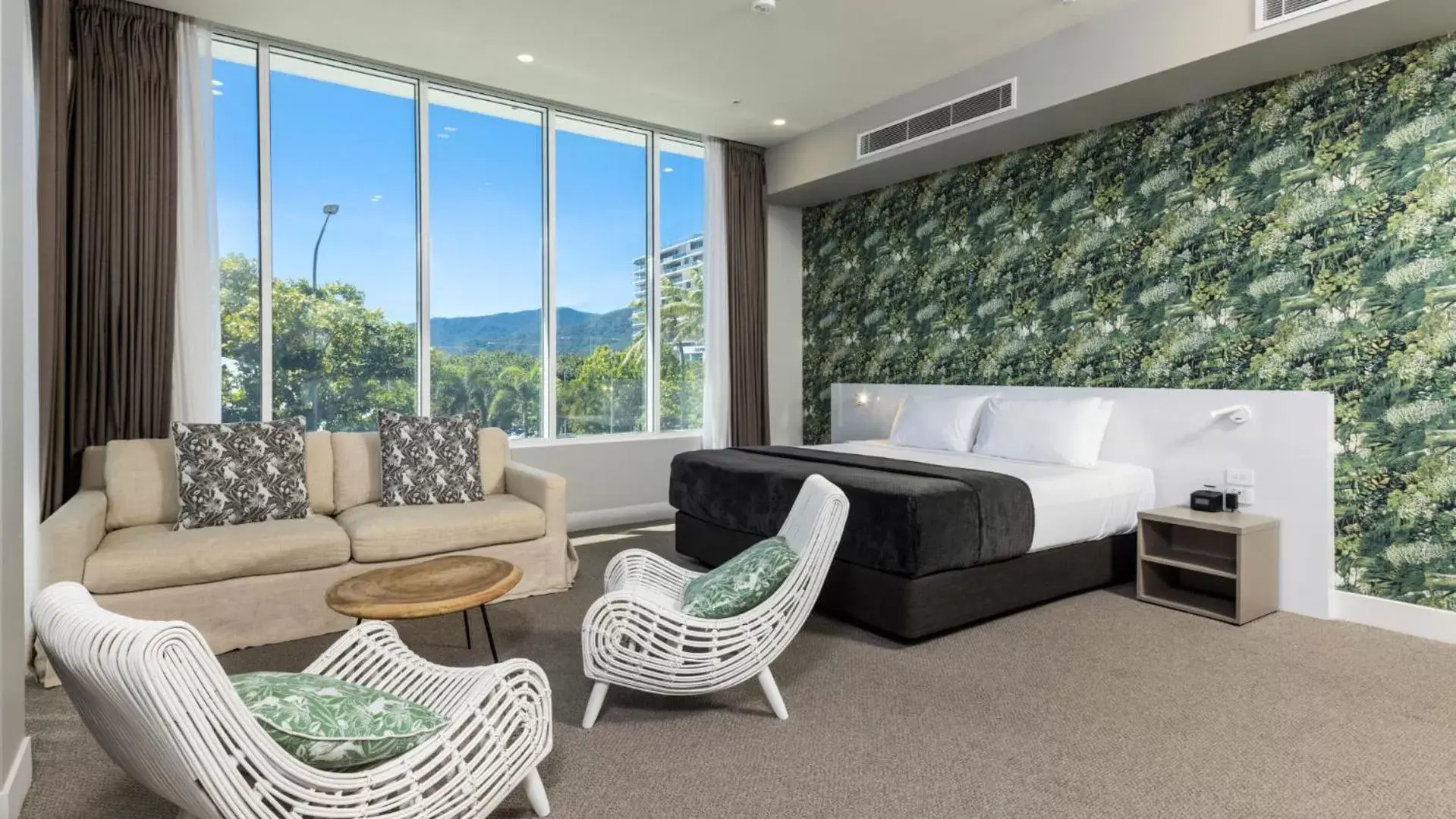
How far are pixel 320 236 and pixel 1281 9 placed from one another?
4.95 m

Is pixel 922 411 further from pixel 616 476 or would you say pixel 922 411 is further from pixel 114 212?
pixel 114 212

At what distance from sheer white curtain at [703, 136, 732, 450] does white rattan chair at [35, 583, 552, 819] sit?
4309 millimetres

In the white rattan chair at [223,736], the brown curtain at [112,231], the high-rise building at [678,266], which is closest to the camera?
the white rattan chair at [223,736]

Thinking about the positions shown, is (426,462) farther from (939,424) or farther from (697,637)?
(939,424)

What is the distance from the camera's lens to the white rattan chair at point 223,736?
4.00 ft

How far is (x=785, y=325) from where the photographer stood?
6566 mm

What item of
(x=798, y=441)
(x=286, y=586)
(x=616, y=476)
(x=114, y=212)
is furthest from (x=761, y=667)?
(x=798, y=441)

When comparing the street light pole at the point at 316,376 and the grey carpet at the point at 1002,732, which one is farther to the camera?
the street light pole at the point at 316,376

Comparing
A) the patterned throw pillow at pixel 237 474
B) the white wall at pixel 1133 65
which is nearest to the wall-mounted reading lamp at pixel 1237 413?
the white wall at pixel 1133 65

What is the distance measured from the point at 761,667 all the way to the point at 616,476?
11.3 ft

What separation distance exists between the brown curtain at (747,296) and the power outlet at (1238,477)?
130 inches

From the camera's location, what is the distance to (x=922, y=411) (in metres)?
5.01

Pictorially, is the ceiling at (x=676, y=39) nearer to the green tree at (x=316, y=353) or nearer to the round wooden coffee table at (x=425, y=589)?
the green tree at (x=316, y=353)

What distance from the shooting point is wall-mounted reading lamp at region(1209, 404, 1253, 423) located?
373cm
